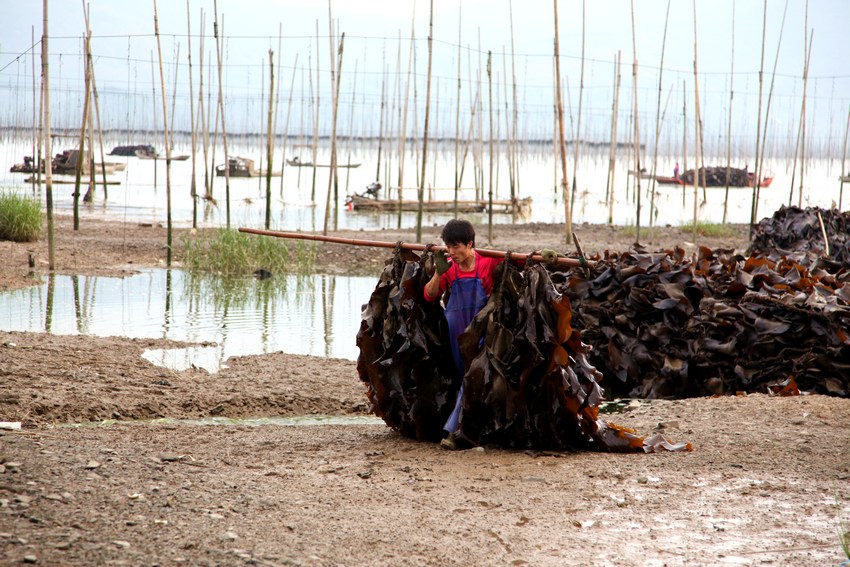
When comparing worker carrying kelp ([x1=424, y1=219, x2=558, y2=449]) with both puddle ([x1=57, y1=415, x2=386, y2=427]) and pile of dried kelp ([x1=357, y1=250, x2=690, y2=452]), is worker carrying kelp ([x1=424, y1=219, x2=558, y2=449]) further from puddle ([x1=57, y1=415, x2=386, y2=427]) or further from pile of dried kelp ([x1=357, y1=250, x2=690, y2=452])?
puddle ([x1=57, y1=415, x2=386, y2=427])

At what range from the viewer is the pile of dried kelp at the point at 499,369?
18.1 ft

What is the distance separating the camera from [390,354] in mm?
5887

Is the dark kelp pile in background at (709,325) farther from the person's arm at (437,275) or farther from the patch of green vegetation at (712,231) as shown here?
the patch of green vegetation at (712,231)

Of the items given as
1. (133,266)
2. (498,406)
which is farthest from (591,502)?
(133,266)

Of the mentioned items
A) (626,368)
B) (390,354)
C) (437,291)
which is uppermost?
(437,291)

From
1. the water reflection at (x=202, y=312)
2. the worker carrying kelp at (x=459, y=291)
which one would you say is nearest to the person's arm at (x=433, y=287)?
the worker carrying kelp at (x=459, y=291)

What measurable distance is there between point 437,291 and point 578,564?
2.18 metres

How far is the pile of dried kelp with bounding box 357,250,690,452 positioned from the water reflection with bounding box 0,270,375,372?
3.06 m

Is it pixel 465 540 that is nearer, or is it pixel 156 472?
pixel 465 540

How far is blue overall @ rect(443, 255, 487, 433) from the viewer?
18.6 feet

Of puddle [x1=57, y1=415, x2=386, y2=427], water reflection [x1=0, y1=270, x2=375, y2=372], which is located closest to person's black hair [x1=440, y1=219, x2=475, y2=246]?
puddle [x1=57, y1=415, x2=386, y2=427]

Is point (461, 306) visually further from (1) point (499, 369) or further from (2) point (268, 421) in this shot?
(2) point (268, 421)

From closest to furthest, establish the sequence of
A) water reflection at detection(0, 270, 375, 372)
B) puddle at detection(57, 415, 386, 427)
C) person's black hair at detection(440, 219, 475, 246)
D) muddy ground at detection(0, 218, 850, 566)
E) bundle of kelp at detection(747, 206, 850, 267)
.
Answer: muddy ground at detection(0, 218, 850, 566)
person's black hair at detection(440, 219, 475, 246)
puddle at detection(57, 415, 386, 427)
water reflection at detection(0, 270, 375, 372)
bundle of kelp at detection(747, 206, 850, 267)

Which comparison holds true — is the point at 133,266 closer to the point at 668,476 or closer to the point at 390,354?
the point at 390,354
